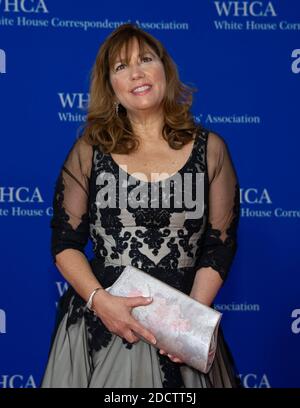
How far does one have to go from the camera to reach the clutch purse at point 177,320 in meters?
1.87

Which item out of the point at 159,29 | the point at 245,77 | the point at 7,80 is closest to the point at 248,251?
the point at 245,77

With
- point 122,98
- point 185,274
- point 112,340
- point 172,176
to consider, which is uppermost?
point 122,98

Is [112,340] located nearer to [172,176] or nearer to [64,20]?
[172,176]

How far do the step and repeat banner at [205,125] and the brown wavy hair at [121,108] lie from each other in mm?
1017

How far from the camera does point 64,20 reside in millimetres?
3318

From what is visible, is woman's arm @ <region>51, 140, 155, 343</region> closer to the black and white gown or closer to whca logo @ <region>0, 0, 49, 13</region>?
the black and white gown

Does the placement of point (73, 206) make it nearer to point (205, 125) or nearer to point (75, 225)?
point (75, 225)

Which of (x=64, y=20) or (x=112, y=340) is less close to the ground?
(x=64, y=20)

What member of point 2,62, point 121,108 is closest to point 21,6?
point 2,62

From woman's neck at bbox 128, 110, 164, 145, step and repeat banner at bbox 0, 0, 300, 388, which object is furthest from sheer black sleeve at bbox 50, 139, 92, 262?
step and repeat banner at bbox 0, 0, 300, 388

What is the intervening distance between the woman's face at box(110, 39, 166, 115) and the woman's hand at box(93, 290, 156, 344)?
0.59 meters

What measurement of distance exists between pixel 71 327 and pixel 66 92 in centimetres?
150

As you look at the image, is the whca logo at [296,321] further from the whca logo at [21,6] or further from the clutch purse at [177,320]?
the whca logo at [21,6]

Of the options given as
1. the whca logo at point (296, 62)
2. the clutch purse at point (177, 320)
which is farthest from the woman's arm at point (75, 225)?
the whca logo at point (296, 62)
